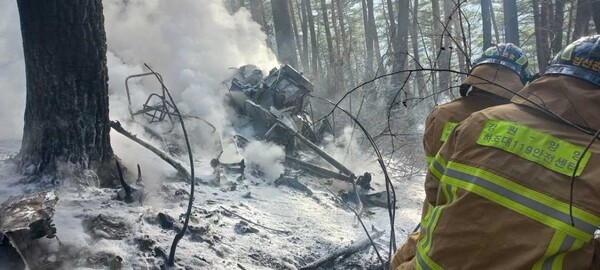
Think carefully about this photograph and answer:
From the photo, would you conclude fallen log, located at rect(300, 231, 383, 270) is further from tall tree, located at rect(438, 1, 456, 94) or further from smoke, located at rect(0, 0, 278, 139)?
smoke, located at rect(0, 0, 278, 139)

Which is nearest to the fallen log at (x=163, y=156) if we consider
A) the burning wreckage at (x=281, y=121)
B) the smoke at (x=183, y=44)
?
the burning wreckage at (x=281, y=121)

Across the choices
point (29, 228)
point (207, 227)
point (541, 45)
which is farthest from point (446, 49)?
point (29, 228)

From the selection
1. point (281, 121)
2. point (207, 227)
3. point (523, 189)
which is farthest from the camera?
point (281, 121)

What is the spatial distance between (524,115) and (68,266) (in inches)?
100

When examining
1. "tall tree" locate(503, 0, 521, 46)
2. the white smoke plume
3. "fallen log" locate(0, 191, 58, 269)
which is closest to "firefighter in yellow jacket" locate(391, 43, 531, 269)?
"fallen log" locate(0, 191, 58, 269)

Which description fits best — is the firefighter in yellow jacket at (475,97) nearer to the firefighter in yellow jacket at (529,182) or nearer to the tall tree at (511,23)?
the firefighter in yellow jacket at (529,182)

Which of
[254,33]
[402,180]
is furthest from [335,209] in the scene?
[254,33]

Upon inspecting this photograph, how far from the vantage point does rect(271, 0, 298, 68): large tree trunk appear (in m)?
13.4

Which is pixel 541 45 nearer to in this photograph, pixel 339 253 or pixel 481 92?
pixel 339 253

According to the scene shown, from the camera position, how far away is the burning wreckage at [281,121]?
6.13 meters

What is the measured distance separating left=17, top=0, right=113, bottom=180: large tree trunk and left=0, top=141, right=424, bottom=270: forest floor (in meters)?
0.26

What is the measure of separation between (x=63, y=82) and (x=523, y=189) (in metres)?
3.15

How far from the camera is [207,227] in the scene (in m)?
3.65

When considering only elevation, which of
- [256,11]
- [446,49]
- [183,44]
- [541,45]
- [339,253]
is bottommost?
[339,253]
